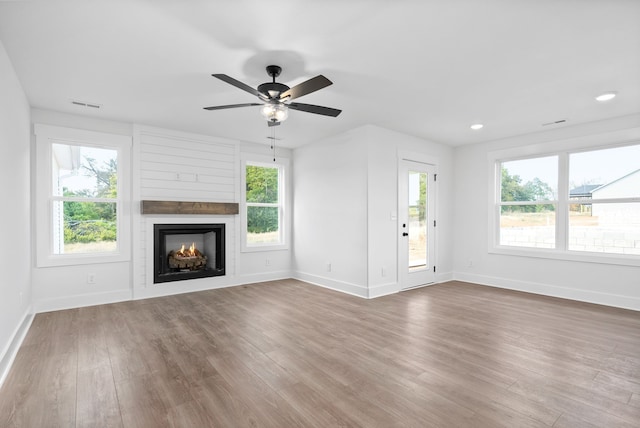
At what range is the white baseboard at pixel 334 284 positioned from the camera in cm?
488

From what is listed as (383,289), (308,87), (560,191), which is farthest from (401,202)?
(308,87)

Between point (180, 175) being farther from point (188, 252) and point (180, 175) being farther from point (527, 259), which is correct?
point (527, 259)

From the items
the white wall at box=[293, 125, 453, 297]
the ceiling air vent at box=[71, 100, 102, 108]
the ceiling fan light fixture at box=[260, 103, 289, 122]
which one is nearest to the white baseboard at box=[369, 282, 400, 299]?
the white wall at box=[293, 125, 453, 297]

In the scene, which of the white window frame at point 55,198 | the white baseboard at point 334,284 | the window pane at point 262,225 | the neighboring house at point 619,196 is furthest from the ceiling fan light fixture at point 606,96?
the white window frame at point 55,198

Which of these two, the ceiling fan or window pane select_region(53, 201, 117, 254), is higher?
the ceiling fan

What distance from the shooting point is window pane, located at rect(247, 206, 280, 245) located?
19.9ft

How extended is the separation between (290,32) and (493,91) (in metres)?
2.41

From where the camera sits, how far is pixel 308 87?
8.88ft

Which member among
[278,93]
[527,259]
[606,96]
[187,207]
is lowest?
[527,259]

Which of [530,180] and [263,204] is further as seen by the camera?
[263,204]

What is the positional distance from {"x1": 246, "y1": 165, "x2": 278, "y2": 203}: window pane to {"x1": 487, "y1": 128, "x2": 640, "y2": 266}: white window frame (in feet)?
13.2

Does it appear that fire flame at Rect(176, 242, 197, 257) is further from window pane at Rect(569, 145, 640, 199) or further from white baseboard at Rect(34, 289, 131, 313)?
window pane at Rect(569, 145, 640, 199)

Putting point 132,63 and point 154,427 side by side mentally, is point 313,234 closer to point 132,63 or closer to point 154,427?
point 132,63

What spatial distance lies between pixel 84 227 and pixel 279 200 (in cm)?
318
